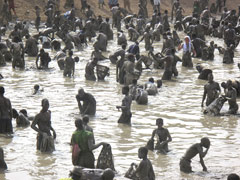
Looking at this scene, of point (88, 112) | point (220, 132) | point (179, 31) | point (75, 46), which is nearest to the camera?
point (220, 132)

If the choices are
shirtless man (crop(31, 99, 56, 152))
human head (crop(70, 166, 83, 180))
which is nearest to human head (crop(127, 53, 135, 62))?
shirtless man (crop(31, 99, 56, 152))

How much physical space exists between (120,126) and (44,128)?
8.53ft

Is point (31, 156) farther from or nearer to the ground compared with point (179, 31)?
nearer to the ground

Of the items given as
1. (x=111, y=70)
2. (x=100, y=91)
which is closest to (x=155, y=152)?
(x=100, y=91)

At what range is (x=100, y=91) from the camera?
18.5m

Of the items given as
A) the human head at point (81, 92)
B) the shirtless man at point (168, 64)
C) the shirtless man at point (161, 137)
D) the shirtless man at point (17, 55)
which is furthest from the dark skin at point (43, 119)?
the shirtless man at point (17, 55)

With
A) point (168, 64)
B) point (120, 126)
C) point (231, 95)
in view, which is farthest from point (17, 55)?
point (231, 95)

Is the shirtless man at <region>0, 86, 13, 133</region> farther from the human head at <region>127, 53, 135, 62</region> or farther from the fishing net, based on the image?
the human head at <region>127, 53, 135, 62</region>

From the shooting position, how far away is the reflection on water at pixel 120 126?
11609 millimetres

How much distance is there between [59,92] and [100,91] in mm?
1164

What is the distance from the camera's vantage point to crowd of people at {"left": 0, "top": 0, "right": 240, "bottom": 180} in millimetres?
10773

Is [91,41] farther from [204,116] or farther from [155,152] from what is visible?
[155,152]

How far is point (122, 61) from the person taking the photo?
1905cm

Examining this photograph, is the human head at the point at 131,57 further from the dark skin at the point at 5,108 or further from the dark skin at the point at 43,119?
the dark skin at the point at 43,119
